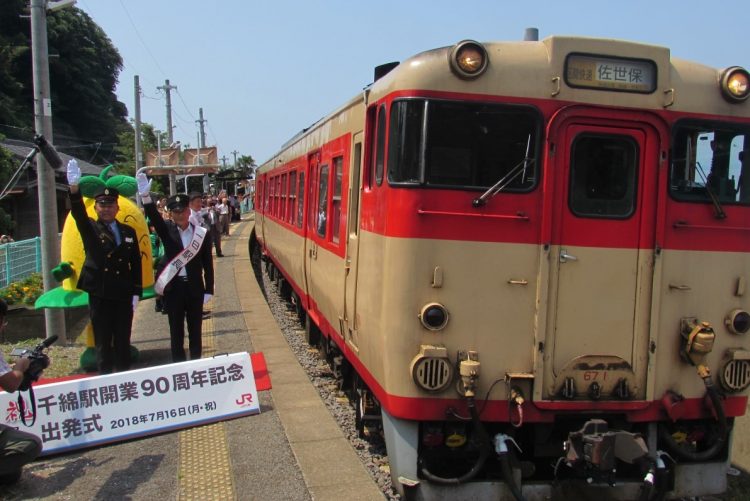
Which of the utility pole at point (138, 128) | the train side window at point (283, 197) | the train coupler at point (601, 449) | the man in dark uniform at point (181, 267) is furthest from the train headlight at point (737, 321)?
the utility pole at point (138, 128)

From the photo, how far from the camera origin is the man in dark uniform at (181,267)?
586 centimetres

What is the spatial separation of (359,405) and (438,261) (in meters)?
2.20

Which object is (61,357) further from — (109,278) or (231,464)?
(231,464)

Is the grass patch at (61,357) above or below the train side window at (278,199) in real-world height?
below

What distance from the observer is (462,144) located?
3.69 m

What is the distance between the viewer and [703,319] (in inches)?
151

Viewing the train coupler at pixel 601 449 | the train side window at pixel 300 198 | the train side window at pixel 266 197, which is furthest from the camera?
the train side window at pixel 266 197

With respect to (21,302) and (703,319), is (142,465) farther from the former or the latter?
(21,302)

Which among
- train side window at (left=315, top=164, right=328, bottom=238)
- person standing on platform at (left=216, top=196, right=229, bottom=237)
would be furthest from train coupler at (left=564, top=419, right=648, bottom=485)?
person standing on platform at (left=216, top=196, right=229, bottom=237)

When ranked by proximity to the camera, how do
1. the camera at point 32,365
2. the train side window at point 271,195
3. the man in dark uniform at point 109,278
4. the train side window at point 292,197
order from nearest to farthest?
1. the camera at point 32,365
2. the man in dark uniform at point 109,278
3. the train side window at point 292,197
4. the train side window at point 271,195

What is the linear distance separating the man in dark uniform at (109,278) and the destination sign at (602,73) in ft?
13.0

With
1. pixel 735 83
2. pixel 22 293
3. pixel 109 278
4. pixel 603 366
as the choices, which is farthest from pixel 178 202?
pixel 22 293

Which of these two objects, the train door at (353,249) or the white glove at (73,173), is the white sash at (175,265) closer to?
the white glove at (73,173)

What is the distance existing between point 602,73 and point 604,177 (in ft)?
1.96
